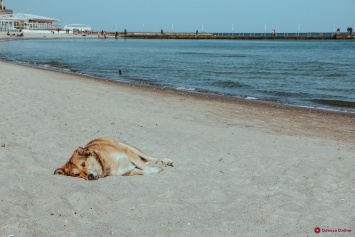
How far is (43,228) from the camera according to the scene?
3914 millimetres

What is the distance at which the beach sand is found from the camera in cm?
414

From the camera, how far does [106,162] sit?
5266 millimetres

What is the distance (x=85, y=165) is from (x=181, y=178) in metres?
1.20

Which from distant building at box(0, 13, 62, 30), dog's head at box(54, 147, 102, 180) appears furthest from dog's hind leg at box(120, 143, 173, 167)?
distant building at box(0, 13, 62, 30)

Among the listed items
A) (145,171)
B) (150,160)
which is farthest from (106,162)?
(150,160)

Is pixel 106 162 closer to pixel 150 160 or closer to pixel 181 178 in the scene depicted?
pixel 150 160

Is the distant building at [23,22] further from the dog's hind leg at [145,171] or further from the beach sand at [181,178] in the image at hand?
the dog's hind leg at [145,171]

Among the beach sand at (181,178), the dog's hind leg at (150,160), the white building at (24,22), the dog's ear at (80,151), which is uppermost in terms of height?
the white building at (24,22)

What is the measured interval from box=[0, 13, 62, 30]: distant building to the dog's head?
342 feet

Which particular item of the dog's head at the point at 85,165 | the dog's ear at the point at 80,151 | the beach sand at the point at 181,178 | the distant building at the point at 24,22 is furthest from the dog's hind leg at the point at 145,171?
the distant building at the point at 24,22

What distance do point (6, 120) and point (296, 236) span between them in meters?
5.78

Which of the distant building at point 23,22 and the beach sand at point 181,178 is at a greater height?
the distant building at point 23,22

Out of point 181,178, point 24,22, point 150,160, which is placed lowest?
point 181,178

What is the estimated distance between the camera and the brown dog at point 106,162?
5152 millimetres
